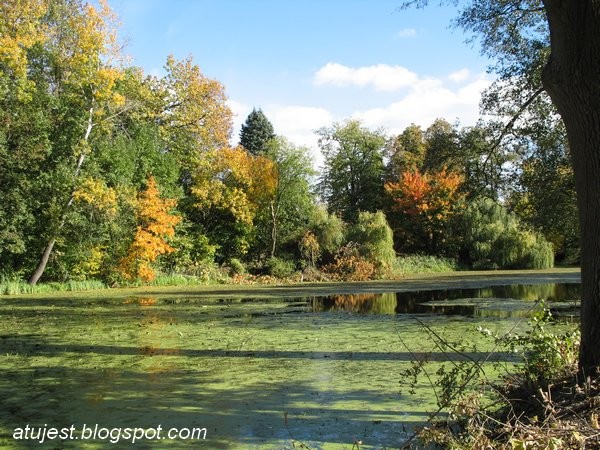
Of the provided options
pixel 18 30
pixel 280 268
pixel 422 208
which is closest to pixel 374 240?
pixel 280 268

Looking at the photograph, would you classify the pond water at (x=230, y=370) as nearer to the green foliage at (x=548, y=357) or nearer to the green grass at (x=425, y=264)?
the green foliage at (x=548, y=357)

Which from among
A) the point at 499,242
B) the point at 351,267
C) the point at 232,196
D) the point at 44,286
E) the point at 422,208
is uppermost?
the point at 232,196

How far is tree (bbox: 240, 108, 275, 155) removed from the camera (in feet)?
148

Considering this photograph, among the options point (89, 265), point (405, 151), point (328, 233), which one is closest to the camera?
point (89, 265)

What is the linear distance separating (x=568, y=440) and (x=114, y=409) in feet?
11.8

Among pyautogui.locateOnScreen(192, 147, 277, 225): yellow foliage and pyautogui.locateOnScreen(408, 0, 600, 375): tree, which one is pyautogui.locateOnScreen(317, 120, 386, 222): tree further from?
pyautogui.locateOnScreen(408, 0, 600, 375): tree

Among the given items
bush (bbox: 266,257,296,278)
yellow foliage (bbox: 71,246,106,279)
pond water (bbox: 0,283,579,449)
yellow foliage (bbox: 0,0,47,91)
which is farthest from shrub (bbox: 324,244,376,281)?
yellow foliage (bbox: 0,0,47,91)

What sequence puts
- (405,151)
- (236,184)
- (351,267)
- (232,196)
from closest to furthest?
(351,267) < (232,196) < (236,184) < (405,151)

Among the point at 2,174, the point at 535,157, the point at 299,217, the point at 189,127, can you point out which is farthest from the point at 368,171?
the point at 535,157

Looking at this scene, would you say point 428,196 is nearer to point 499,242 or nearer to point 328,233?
point 499,242

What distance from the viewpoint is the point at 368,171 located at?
1483 inches

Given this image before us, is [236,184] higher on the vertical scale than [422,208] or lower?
higher

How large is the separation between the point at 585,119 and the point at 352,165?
3533 centimetres

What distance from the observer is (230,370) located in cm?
619
